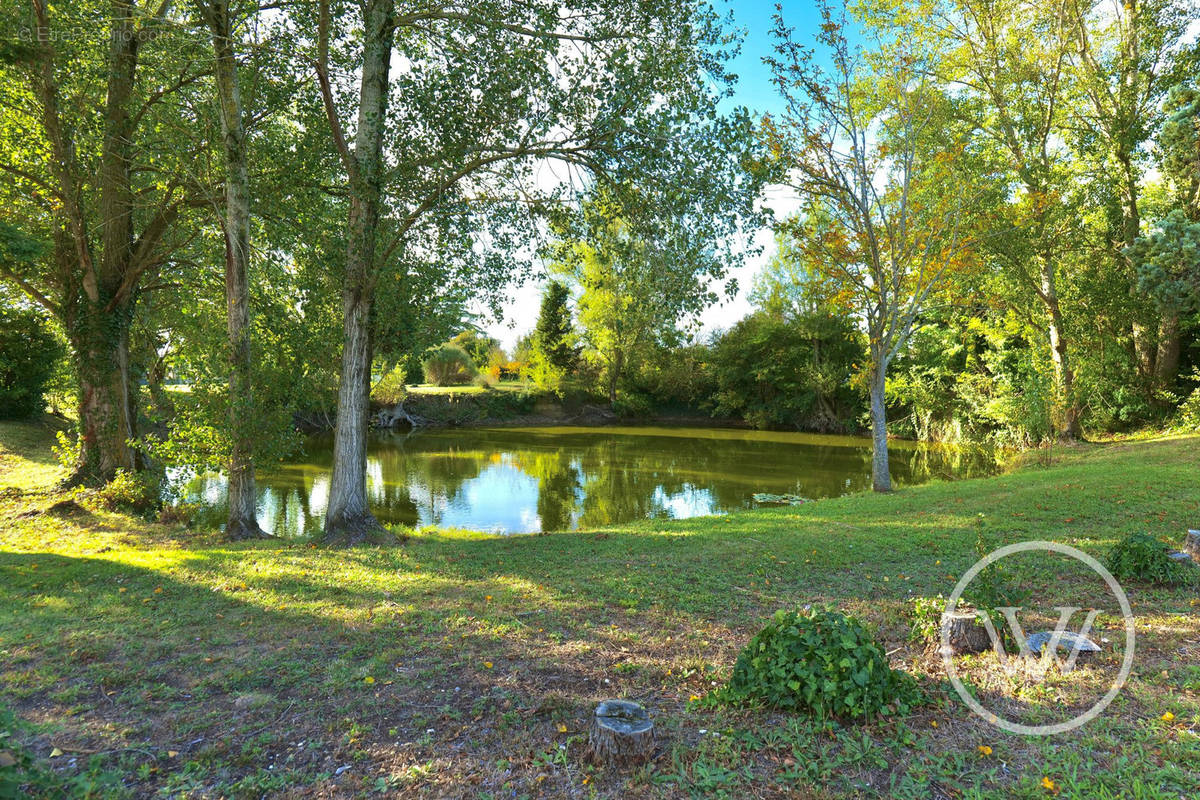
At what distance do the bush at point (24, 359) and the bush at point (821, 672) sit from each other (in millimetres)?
25385

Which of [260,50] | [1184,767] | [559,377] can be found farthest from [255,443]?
[559,377]

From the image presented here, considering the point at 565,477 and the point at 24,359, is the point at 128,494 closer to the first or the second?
the point at 565,477

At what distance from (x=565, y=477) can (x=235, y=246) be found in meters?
12.9

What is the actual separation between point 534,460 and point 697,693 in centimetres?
2031

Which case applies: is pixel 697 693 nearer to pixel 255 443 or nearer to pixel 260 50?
pixel 255 443

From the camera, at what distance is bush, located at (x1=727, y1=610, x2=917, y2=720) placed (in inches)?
124

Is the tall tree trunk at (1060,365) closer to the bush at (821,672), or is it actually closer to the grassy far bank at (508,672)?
the grassy far bank at (508,672)

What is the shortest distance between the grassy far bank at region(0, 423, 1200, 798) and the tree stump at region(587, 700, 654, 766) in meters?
0.08

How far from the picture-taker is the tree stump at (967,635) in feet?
12.9

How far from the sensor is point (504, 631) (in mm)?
4680

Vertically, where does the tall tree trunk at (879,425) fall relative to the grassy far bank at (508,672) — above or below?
above

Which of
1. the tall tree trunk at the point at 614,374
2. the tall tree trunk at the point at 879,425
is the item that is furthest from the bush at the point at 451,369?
the tall tree trunk at the point at 879,425

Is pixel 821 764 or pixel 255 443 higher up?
pixel 255 443
